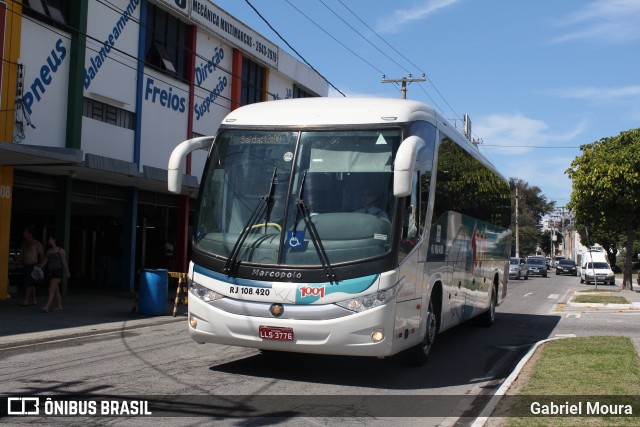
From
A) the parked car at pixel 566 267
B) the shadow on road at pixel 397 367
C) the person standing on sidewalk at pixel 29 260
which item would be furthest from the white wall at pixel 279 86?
the parked car at pixel 566 267

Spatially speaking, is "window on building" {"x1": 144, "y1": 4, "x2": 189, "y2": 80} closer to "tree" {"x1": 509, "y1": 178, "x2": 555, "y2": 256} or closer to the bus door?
the bus door

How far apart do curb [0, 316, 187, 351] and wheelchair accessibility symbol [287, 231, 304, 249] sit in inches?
204

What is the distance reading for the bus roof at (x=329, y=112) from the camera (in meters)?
8.45

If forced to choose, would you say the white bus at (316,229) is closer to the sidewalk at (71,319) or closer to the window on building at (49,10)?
the sidewalk at (71,319)

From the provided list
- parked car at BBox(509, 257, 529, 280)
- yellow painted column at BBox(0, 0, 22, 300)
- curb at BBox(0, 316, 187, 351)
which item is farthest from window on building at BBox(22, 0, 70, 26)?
parked car at BBox(509, 257, 529, 280)

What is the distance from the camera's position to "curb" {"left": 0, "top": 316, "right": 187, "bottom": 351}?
10.7 m

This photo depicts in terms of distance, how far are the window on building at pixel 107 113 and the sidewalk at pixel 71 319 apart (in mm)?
5004

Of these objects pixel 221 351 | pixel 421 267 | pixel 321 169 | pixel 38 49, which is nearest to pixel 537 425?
pixel 421 267

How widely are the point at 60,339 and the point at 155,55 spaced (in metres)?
12.8

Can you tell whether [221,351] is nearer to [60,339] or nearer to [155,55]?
[60,339]

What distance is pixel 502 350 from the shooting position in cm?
1191

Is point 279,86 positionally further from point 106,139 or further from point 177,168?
point 177,168

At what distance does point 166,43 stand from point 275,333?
663 inches

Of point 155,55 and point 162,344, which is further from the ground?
point 155,55
